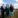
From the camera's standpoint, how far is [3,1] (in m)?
0.49

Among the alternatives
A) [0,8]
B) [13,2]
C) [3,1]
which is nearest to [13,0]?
[13,2]

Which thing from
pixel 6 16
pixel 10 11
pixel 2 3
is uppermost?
pixel 2 3

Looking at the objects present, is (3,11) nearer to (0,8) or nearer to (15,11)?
(0,8)

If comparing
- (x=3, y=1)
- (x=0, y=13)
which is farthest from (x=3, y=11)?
(x=3, y=1)

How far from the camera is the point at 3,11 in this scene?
48cm

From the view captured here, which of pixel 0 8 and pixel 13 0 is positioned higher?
pixel 13 0

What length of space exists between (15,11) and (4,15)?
237 mm

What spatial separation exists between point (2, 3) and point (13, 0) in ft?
0.77

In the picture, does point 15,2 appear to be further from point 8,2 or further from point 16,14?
point 16,14

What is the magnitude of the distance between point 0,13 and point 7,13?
144 mm

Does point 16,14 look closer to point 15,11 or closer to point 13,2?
point 15,11

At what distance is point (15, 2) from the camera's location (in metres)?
0.48

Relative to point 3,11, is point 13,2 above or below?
above

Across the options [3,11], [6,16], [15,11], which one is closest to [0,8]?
[3,11]
